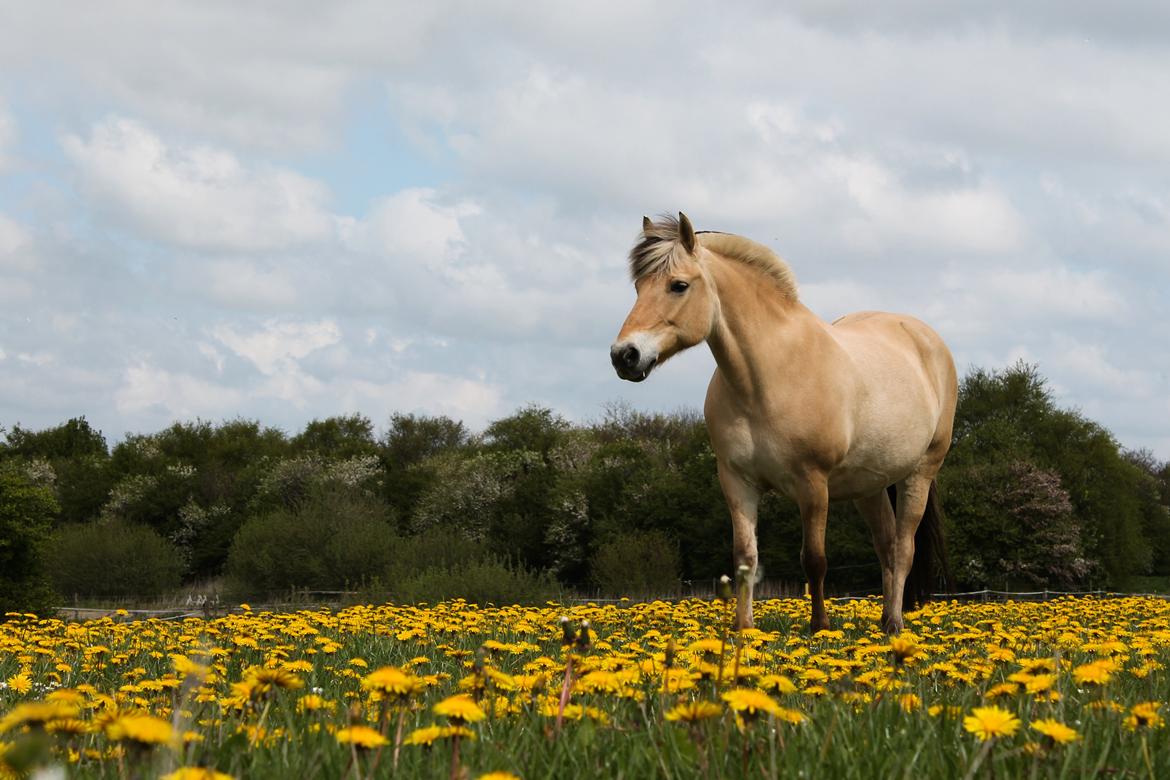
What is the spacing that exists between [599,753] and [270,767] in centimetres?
77

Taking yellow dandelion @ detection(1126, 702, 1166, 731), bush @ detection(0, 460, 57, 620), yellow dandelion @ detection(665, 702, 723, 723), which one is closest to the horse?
yellow dandelion @ detection(1126, 702, 1166, 731)

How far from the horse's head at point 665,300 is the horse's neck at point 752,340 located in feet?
0.59

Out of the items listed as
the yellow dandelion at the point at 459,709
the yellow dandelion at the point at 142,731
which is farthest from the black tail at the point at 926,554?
the yellow dandelion at the point at 142,731

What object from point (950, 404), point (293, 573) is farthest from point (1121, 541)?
point (950, 404)

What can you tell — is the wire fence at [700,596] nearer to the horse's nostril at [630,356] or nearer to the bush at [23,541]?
the bush at [23,541]

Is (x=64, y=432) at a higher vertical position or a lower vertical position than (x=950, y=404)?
higher

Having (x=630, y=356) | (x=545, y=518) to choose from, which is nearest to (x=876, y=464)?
(x=630, y=356)

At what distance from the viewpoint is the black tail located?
10.5 metres

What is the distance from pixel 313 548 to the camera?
4262 cm

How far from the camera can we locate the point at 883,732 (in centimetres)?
287

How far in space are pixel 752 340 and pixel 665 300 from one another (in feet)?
2.76

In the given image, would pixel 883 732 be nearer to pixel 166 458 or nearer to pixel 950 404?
pixel 950 404

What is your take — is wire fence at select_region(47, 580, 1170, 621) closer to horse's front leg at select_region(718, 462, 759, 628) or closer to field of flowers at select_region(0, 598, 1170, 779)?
horse's front leg at select_region(718, 462, 759, 628)

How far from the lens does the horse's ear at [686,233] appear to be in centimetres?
747
